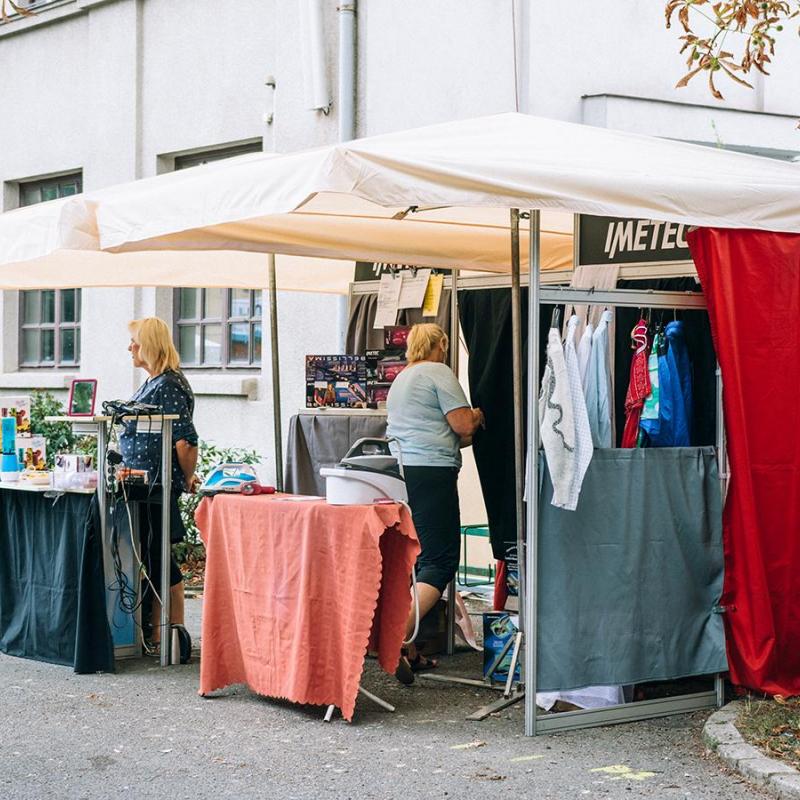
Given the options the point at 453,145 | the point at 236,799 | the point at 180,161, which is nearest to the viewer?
the point at 236,799

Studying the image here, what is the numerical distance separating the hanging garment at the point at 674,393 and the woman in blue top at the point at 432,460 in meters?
1.35

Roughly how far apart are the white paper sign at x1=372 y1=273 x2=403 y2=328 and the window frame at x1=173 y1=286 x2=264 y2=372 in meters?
3.72

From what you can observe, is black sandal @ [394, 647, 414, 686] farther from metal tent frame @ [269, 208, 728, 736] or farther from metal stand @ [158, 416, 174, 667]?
metal stand @ [158, 416, 174, 667]

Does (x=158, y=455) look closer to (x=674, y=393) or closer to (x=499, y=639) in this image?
(x=499, y=639)

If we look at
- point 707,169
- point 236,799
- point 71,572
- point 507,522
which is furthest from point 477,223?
point 236,799

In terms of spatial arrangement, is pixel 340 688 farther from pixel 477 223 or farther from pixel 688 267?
pixel 477 223

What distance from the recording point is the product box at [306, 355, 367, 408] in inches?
363

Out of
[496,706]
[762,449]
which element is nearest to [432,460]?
[496,706]

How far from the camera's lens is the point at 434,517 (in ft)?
26.4

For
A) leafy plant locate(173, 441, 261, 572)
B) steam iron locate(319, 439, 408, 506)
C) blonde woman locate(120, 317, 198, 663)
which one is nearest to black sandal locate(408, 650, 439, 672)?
blonde woman locate(120, 317, 198, 663)

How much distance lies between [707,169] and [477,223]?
2.32 meters

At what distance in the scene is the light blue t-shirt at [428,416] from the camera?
809cm

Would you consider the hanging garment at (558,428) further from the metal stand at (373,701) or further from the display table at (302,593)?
the metal stand at (373,701)

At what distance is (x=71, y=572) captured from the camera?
8148 millimetres
